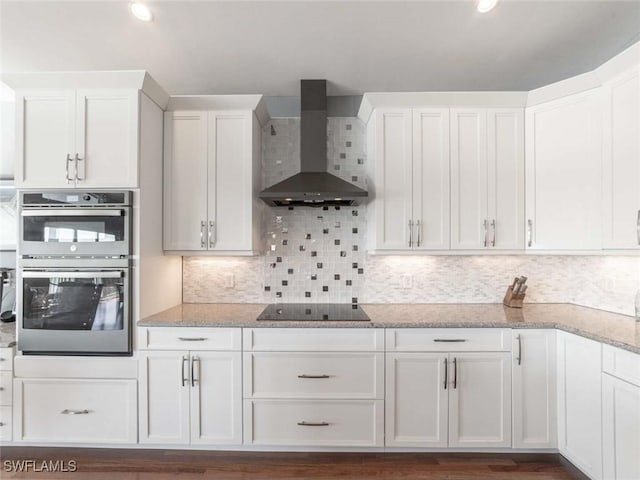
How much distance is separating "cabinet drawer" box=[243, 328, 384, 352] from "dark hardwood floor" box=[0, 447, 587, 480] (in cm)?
71

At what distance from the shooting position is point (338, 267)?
9.04ft

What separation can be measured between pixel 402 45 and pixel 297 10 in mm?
743

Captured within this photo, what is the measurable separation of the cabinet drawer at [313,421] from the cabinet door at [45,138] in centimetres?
192

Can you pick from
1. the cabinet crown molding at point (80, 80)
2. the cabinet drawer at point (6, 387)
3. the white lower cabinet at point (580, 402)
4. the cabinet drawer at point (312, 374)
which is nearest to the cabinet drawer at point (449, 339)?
the cabinet drawer at point (312, 374)

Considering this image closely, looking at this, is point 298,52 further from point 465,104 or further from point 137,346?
point 137,346

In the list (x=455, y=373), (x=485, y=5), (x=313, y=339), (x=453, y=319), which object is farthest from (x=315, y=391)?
(x=485, y=5)

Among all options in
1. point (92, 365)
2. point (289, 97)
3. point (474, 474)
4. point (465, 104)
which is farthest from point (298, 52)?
point (474, 474)

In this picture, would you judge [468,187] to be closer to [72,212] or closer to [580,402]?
[580,402]

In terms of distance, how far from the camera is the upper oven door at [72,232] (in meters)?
2.01

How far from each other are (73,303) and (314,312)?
1.56 m

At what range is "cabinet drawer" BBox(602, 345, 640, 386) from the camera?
1.53m

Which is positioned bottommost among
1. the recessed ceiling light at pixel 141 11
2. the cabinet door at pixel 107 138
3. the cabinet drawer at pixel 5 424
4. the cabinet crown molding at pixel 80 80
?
the cabinet drawer at pixel 5 424

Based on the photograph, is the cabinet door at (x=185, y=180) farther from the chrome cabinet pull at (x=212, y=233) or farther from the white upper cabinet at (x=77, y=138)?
the white upper cabinet at (x=77, y=138)

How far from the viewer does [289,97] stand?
2.83 metres
